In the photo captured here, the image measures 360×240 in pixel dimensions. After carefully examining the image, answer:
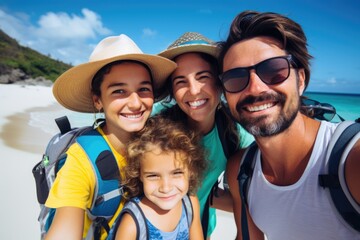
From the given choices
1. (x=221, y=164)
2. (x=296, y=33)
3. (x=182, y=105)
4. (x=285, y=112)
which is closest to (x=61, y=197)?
(x=182, y=105)

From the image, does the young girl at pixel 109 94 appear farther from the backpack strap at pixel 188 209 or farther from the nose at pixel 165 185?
the backpack strap at pixel 188 209

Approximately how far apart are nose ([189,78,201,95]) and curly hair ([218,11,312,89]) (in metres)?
0.52

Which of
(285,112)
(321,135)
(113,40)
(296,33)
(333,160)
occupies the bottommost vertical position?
(333,160)

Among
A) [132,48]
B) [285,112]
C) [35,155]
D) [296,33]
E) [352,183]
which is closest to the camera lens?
[352,183]

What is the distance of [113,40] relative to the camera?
2.10 m

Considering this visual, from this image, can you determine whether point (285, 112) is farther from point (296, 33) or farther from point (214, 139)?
point (214, 139)

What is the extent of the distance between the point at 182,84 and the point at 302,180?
4.38ft

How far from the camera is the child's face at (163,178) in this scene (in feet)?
6.23

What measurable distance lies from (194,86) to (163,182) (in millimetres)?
920

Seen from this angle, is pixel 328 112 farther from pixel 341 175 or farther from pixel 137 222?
pixel 137 222

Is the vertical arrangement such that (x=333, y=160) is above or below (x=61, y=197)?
above

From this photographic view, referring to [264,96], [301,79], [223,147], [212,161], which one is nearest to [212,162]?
[212,161]

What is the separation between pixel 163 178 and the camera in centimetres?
194

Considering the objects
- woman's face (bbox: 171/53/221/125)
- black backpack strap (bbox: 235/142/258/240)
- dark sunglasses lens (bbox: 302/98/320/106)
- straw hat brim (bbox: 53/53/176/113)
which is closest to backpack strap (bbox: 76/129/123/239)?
straw hat brim (bbox: 53/53/176/113)
